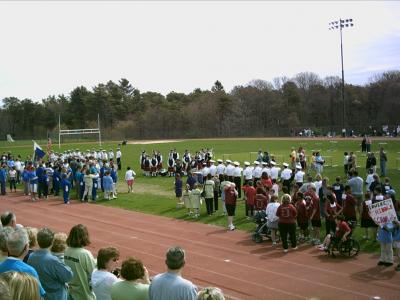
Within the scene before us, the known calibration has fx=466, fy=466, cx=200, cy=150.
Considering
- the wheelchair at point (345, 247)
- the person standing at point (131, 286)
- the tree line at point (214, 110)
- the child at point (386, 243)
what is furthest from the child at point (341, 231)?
the tree line at point (214, 110)

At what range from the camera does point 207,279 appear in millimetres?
12508

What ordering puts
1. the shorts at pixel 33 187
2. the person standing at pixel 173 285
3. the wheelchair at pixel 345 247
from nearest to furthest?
the person standing at pixel 173 285, the wheelchair at pixel 345 247, the shorts at pixel 33 187

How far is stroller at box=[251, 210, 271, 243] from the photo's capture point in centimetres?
1642

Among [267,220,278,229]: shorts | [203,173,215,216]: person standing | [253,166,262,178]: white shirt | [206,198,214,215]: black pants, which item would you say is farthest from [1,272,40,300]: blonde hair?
[253,166,262,178]: white shirt

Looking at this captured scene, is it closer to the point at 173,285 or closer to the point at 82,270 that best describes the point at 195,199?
the point at 82,270

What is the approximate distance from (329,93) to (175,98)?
1590 inches

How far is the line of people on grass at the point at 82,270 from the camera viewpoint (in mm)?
5215

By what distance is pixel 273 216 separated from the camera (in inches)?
621

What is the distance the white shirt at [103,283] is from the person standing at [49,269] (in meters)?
0.36

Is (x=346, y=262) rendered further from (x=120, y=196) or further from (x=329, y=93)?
(x=329, y=93)

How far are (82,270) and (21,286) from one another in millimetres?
3078

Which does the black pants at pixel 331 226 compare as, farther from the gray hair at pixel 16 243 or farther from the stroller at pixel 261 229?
the gray hair at pixel 16 243

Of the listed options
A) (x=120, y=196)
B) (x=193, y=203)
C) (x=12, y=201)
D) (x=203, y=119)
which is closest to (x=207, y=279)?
(x=193, y=203)

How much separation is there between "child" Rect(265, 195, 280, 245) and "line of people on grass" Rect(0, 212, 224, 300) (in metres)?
9.40
